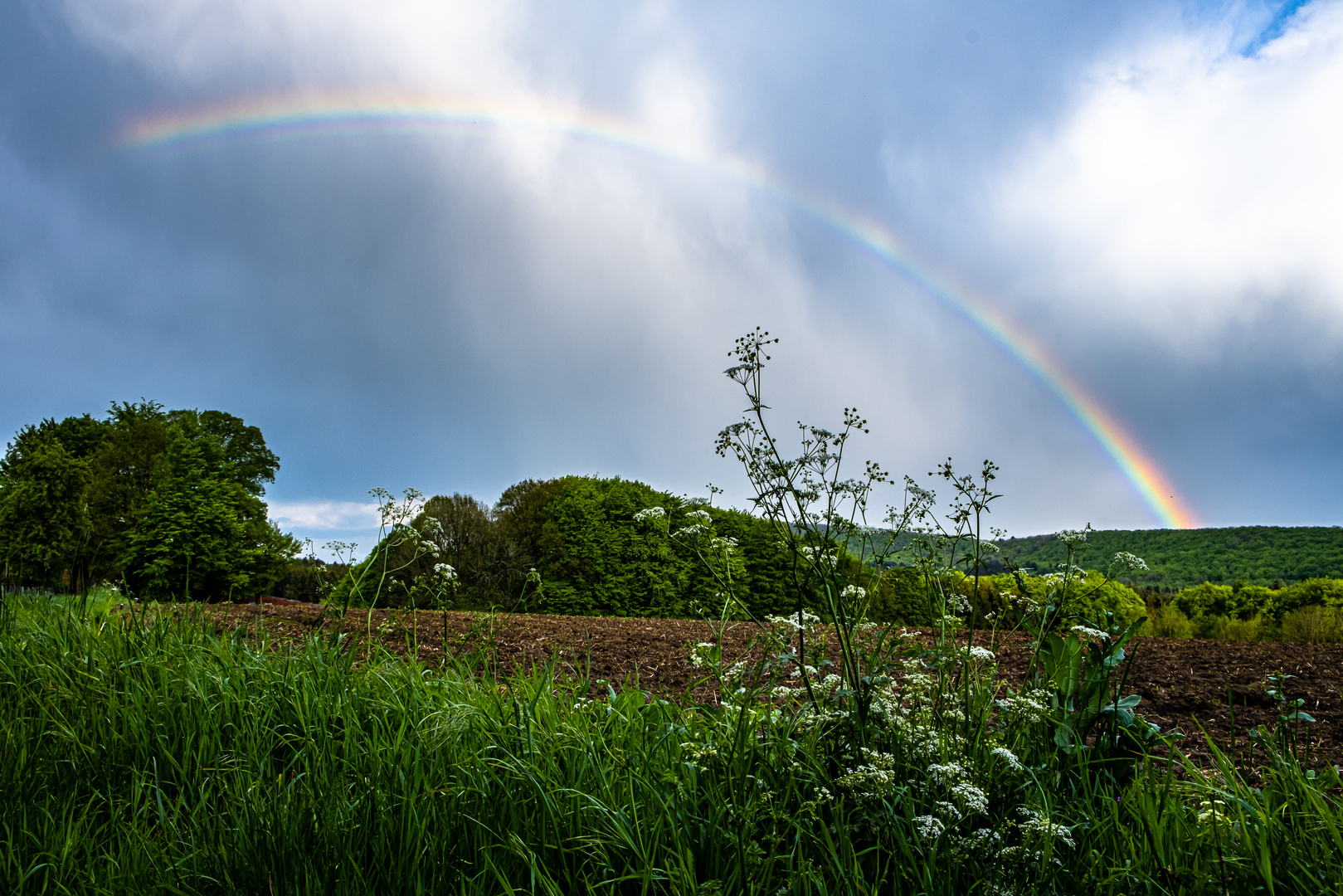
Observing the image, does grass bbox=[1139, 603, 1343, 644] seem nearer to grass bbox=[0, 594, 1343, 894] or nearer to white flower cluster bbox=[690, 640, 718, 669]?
grass bbox=[0, 594, 1343, 894]

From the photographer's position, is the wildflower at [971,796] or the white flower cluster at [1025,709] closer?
the wildflower at [971,796]

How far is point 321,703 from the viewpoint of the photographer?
287 centimetres

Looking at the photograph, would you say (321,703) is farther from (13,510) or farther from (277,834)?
(13,510)

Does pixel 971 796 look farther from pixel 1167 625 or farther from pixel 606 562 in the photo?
pixel 1167 625

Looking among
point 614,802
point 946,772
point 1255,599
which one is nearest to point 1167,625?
point 1255,599

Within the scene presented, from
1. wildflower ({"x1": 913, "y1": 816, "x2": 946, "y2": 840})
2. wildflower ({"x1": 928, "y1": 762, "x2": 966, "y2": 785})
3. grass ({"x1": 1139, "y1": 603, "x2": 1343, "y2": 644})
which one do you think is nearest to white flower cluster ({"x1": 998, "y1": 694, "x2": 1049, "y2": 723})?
wildflower ({"x1": 928, "y1": 762, "x2": 966, "y2": 785})

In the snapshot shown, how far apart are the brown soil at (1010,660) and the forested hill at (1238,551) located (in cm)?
1188

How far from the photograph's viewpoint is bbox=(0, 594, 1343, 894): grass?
1.87m

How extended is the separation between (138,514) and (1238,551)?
33.1m

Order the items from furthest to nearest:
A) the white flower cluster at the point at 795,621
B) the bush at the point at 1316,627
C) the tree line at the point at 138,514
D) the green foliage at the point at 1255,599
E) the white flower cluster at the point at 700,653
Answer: the tree line at the point at 138,514
the green foliage at the point at 1255,599
the bush at the point at 1316,627
the white flower cluster at the point at 700,653
the white flower cluster at the point at 795,621

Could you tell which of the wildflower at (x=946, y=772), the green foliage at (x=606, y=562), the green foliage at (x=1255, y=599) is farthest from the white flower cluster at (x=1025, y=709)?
the green foliage at (x=1255, y=599)

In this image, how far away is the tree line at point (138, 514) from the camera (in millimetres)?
14195

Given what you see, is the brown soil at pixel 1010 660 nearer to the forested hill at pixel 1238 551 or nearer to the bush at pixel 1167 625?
the bush at pixel 1167 625

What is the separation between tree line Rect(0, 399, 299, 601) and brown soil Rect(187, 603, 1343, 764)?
245 inches
